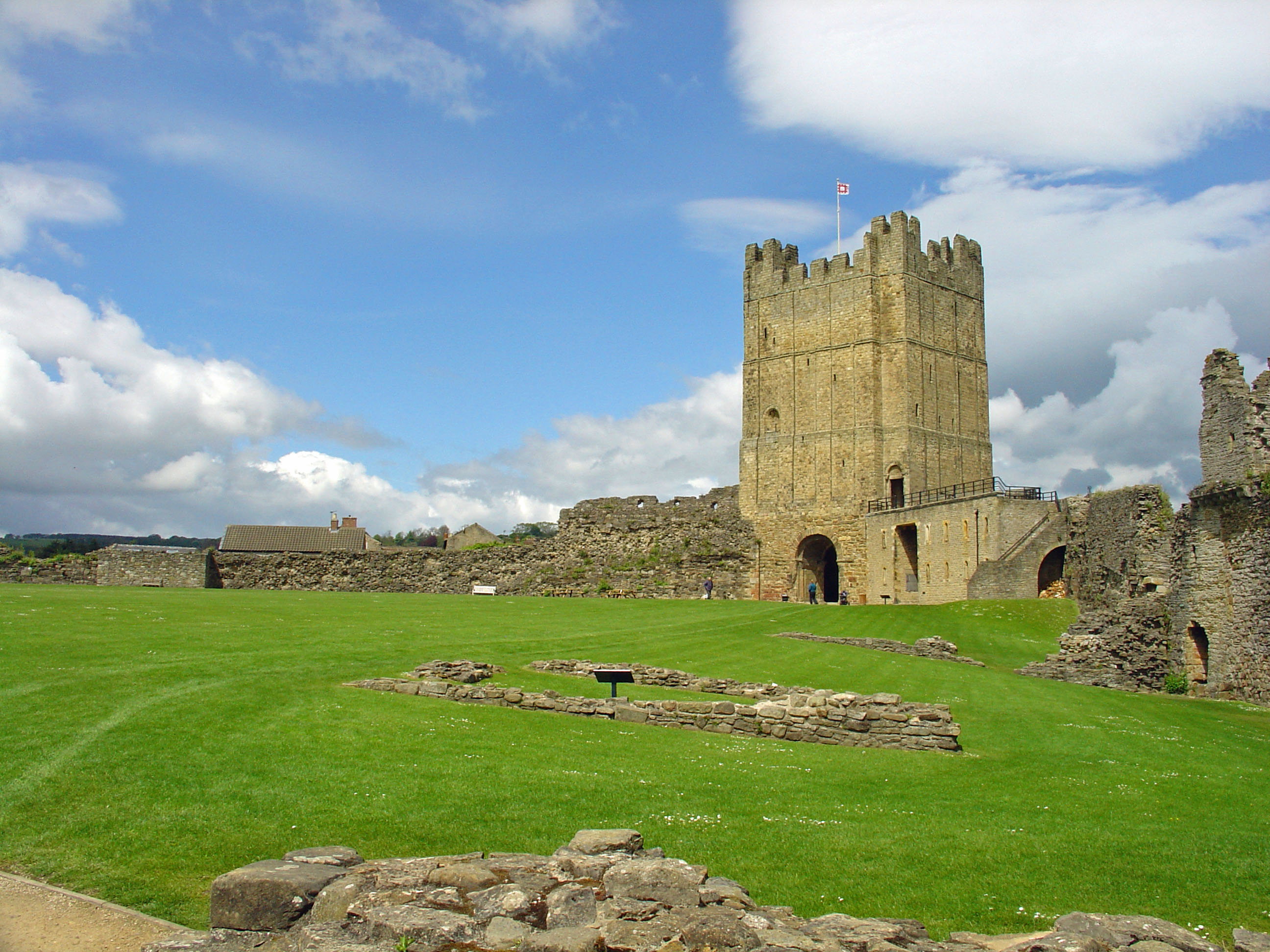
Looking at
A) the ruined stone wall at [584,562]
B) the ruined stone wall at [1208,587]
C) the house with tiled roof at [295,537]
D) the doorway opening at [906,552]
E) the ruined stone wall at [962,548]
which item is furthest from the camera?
the house with tiled roof at [295,537]

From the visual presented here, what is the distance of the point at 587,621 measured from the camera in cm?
2750

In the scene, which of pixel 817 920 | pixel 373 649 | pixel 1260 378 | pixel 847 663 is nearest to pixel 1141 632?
pixel 1260 378

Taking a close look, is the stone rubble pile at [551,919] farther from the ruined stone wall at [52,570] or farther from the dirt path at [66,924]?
the ruined stone wall at [52,570]

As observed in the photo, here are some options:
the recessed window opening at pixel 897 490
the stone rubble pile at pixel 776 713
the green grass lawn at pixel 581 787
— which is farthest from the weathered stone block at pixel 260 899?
the recessed window opening at pixel 897 490

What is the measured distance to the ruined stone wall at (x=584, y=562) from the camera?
44.2 m

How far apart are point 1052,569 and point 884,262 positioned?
19.7m

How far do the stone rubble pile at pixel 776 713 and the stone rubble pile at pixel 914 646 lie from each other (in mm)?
10374

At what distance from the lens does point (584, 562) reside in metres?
46.2

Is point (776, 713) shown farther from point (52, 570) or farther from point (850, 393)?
point (850, 393)

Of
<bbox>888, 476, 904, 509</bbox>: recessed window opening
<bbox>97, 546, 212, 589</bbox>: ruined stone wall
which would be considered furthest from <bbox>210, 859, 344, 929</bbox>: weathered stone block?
<bbox>888, 476, 904, 509</bbox>: recessed window opening

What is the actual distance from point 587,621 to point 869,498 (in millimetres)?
26080

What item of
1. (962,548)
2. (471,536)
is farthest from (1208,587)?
(471,536)

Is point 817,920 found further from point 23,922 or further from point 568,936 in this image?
point 23,922

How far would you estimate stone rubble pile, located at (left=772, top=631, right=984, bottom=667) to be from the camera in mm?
24094
